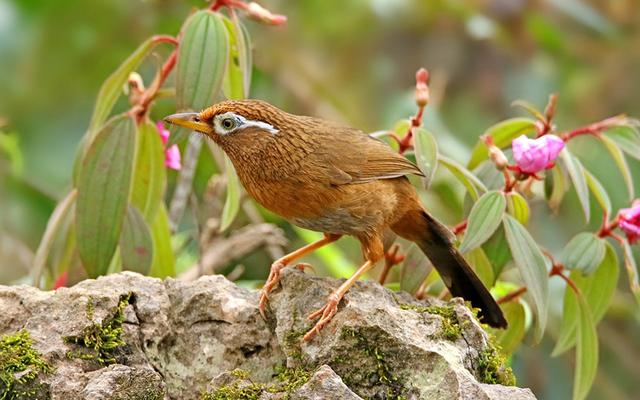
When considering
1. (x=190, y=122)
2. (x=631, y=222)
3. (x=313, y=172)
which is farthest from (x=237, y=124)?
(x=631, y=222)

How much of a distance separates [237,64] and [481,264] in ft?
3.80

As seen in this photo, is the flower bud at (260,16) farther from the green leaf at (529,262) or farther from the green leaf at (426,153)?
the green leaf at (529,262)

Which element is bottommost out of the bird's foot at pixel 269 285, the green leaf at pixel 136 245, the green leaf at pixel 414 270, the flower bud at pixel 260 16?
the green leaf at pixel 136 245

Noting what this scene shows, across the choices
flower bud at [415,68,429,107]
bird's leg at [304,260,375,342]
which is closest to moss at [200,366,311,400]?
bird's leg at [304,260,375,342]

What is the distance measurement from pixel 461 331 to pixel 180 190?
2.18m

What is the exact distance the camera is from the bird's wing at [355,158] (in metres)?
3.48

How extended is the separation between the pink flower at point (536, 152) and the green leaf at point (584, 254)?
0.32 meters

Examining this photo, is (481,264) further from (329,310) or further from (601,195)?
(329,310)

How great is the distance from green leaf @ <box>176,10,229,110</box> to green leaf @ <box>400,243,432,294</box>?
85 centimetres

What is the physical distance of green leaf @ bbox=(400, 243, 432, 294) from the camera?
12.0 feet

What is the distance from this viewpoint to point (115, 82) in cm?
398

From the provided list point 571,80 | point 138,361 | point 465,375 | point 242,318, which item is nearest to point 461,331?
point 465,375

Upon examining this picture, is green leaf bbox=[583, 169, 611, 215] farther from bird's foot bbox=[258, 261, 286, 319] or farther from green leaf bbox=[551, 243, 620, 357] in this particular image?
bird's foot bbox=[258, 261, 286, 319]

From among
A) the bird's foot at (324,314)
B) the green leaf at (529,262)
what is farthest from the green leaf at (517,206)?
the bird's foot at (324,314)
